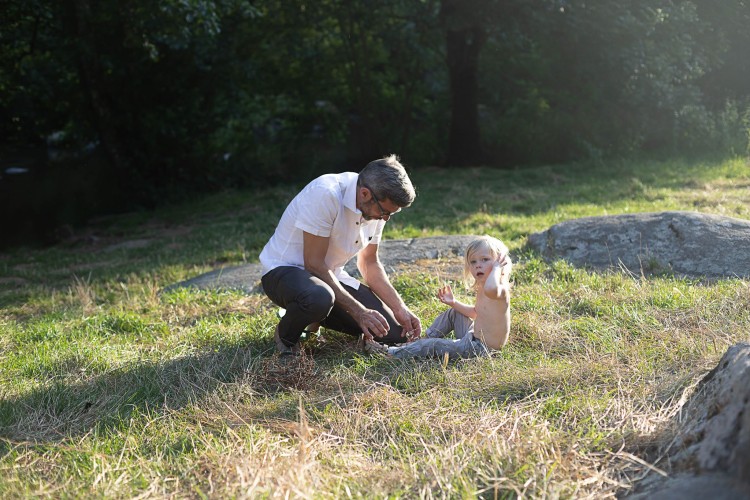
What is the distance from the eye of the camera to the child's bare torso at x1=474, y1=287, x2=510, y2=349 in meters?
4.71

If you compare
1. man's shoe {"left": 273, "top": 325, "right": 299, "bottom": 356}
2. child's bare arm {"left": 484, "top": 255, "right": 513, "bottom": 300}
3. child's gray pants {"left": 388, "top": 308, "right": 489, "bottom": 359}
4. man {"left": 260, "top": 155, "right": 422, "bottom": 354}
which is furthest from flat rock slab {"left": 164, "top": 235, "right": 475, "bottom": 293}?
child's bare arm {"left": 484, "top": 255, "right": 513, "bottom": 300}

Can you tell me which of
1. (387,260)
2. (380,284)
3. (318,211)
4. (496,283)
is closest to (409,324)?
(380,284)

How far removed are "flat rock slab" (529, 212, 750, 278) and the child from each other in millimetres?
2299

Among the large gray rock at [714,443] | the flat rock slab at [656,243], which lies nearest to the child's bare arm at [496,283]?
the large gray rock at [714,443]

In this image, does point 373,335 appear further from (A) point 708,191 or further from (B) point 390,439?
(A) point 708,191

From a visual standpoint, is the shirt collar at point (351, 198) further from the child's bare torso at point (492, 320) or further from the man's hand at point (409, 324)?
the child's bare torso at point (492, 320)

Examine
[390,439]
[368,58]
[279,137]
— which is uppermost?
[368,58]

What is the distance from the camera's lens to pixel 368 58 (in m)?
17.2

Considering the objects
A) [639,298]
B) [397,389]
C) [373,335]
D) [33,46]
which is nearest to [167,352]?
[373,335]

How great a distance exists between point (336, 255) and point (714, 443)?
2.87m

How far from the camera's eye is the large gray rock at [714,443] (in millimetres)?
2734

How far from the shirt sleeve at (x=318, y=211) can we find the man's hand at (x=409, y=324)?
2.62 ft

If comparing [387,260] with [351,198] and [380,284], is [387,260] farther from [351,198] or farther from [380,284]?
[351,198]

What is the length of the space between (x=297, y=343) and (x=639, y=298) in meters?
2.53
